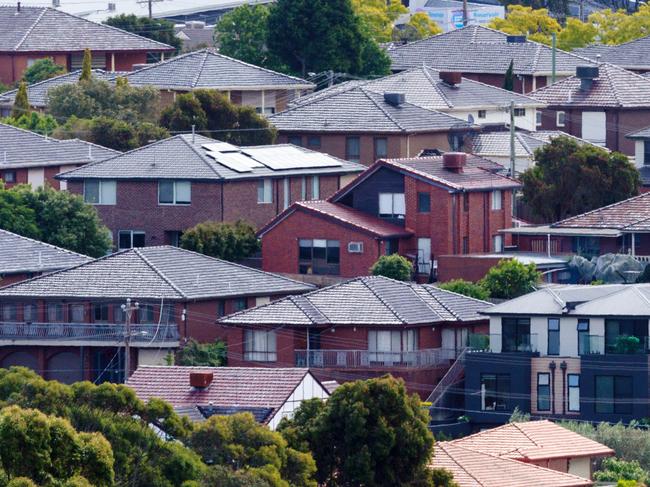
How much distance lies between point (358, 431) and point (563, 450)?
1192 cm

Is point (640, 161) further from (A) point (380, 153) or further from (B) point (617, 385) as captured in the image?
(B) point (617, 385)

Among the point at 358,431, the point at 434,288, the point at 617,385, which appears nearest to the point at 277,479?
the point at 358,431

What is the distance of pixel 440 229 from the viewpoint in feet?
316

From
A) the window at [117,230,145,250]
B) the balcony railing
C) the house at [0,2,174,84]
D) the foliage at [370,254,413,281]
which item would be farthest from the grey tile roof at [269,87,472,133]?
the balcony railing

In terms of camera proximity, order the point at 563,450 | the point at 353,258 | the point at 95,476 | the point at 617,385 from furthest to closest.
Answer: the point at 353,258 < the point at 617,385 < the point at 563,450 < the point at 95,476

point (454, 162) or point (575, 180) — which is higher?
point (454, 162)

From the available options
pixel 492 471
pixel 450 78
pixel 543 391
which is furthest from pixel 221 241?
pixel 450 78

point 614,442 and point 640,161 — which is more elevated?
point 640,161

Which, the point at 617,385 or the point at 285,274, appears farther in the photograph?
the point at 285,274

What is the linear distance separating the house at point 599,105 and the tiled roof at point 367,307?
135 ft

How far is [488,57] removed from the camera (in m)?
143

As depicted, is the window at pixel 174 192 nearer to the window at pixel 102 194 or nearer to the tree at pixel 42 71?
the window at pixel 102 194

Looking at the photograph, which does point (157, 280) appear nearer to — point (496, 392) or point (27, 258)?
point (27, 258)

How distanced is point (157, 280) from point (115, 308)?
1595 mm
